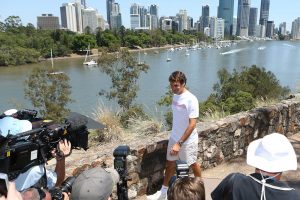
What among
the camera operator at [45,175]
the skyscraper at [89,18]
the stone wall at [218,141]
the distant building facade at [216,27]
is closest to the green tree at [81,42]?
the stone wall at [218,141]

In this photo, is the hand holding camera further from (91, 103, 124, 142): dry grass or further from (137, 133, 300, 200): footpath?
(91, 103, 124, 142): dry grass

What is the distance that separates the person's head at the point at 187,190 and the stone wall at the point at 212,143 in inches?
50.4

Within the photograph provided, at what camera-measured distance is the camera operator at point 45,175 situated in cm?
184

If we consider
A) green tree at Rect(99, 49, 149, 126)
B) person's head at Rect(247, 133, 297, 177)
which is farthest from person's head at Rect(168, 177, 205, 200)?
green tree at Rect(99, 49, 149, 126)

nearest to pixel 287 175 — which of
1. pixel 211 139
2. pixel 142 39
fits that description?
pixel 211 139

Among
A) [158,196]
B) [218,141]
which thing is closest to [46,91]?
[218,141]

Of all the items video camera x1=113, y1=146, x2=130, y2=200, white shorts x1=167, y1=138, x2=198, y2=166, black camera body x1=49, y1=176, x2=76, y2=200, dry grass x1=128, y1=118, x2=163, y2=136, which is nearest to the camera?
black camera body x1=49, y1=176, x2=76, y2=200

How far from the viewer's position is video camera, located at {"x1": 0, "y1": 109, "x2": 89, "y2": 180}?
1608 millimetres

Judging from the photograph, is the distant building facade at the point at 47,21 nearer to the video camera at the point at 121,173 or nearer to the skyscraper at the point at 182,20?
the skyscraper at the point at 182,20

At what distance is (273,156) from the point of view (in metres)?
1.61

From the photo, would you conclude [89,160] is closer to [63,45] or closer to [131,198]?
[131,198]

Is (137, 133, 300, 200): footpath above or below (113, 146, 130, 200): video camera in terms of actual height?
below

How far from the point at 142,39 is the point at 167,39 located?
746 inches

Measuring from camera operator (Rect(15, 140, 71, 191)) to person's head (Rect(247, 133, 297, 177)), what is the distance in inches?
42.1
